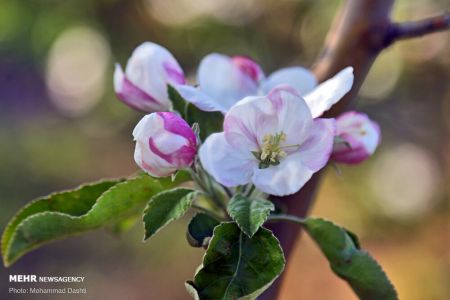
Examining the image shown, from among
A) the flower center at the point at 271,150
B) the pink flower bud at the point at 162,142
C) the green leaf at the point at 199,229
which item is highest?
the pink flower bud at the point at 162,142

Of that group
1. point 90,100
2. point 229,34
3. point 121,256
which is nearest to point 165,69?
point 121,256

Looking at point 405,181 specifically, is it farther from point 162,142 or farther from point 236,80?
point 162,142

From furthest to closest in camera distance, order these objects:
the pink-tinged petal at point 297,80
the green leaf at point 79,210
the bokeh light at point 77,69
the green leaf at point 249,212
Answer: the bokeh light at point 77,69 < the pink-tinged petal at point 297,80 < the green leaf at point 79,210 < the green leaf at point 249,212

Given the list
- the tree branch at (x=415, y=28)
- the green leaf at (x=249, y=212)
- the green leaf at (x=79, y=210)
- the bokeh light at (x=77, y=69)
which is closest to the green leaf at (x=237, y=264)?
the green leaf at (x=249, y=212)

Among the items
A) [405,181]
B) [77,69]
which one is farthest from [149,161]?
[77,69]

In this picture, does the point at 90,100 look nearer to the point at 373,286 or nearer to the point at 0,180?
the point at 0,180

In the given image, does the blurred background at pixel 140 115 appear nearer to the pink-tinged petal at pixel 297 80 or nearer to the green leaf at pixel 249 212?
the pink-tinged petal at pixel 297 80

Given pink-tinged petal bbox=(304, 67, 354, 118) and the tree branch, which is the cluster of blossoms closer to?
pink-tinged petal bbox=(304, 67, 354, 118)

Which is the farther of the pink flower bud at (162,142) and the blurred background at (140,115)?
the blurred background at (140,115)
